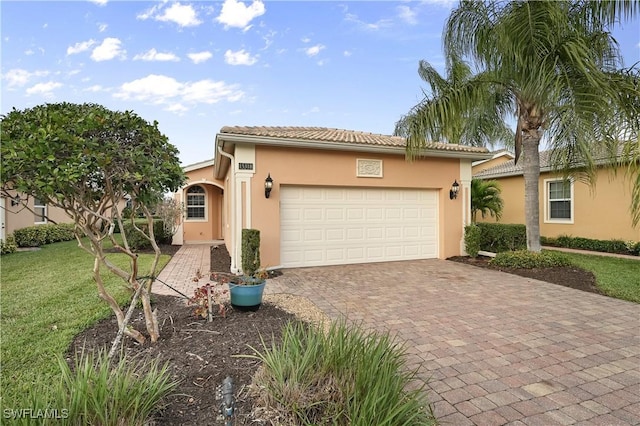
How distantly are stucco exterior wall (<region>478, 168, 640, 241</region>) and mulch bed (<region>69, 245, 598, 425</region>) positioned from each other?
12.2 meters

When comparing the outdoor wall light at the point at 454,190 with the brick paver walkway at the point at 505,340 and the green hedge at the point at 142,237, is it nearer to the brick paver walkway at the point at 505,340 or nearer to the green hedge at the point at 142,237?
the brick paver walkway at the point at 505,340

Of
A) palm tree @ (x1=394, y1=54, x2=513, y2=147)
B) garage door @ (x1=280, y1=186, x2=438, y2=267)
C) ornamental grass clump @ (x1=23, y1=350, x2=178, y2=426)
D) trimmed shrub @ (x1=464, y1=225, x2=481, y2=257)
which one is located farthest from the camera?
trimmed shrub @ (x1=464, y1=225, x2=481, y2=257)

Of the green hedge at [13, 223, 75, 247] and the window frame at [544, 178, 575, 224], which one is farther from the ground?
the window frame at [544, 178, 575, 224]

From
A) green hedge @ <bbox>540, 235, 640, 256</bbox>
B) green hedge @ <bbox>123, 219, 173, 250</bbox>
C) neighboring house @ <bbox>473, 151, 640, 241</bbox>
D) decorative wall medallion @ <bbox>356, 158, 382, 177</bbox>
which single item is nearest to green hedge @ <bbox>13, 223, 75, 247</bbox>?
green hedge @ <bbox>123, 219, 173, 250</bbox>

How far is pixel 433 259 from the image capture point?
404 inches

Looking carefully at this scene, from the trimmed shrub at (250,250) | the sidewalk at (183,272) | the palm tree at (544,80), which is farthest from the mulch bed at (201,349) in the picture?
the palm tree at (544,80)

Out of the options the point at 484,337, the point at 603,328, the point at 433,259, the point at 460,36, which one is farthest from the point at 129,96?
the point at 603,328

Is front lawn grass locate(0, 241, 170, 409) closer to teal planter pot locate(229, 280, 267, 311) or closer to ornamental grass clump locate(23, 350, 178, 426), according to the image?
ornamental grass clump locate(23, 350, 178, 426)

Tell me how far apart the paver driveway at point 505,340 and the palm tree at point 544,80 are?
3.16m

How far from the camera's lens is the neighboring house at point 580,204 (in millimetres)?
11023

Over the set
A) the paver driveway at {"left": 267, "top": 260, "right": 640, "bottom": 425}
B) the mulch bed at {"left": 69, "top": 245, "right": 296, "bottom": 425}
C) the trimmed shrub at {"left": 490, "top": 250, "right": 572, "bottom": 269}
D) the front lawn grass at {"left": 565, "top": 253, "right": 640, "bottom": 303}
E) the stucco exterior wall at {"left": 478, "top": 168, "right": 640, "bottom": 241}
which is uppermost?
the stucco exterior wall at {"left": 478, "top": 168, "right": 640, "bottom": 241}

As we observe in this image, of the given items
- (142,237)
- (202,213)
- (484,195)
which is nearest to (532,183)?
(484,195)

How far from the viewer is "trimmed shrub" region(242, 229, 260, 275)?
768 cm

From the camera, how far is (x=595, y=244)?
11.6 meters
